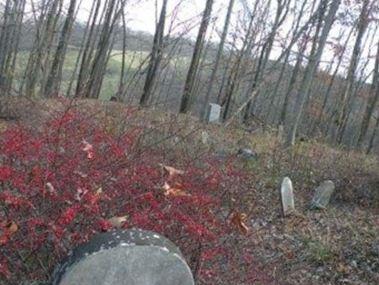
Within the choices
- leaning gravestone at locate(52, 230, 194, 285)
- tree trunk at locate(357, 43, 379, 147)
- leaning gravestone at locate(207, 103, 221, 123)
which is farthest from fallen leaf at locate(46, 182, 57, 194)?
tree trunk at locate(357, 43, 379, 147)

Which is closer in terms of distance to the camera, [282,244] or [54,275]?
[54,275]

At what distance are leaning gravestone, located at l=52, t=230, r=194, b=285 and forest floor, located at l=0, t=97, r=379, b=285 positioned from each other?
278 centimetres

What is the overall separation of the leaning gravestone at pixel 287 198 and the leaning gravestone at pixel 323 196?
536 mm

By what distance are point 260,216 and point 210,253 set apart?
5195 mm

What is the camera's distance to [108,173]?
20.3 ft

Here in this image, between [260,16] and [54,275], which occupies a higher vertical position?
[260,16]

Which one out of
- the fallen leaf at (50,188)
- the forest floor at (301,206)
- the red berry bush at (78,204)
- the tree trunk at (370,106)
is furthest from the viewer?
the tree trunk at (370,106)

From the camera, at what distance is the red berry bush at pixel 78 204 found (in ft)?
16.6

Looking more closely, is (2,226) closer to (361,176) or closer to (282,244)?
(282,244)

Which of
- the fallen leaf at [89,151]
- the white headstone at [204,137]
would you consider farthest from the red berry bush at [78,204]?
the white headstone at [204,137]

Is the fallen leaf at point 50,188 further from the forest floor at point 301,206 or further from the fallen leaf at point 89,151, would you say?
the forest floor at point 301,206

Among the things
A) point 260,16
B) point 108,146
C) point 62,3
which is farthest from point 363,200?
point 260,16

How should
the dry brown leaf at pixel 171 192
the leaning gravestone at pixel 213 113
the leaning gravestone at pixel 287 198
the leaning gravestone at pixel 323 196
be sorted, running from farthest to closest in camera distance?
1. the leaning gravestone at pixel 213 113
2. the leaning gravestone at pixel 323 196
3. the leaning gravestone at pixel 287 198
4. the dry brown leaf at pixel 171 192

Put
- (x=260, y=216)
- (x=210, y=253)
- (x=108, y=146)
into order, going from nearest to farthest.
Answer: (x=210, y=253) → (x=108, y=146) → (x=260, y=216)
